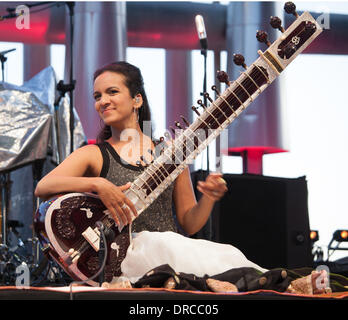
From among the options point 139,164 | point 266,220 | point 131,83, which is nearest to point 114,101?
point 131,83

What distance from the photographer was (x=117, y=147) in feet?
8.32

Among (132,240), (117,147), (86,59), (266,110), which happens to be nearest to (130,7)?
(86,59)

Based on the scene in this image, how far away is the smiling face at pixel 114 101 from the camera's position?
2.50 metres

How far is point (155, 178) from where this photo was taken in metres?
2.29

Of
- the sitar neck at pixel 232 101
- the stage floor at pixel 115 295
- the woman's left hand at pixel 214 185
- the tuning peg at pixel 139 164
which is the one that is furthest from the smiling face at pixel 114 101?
the stage floor at pixel 115 295

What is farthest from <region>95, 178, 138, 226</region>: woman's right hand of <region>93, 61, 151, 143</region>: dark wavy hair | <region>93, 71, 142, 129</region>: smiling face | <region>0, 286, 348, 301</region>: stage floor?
<region>0, 286, 348, 301</region>: stage floor

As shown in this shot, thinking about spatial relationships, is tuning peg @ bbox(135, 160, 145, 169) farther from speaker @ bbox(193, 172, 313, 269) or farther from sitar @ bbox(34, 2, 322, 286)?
speaker @ bbox(193, 172, 313, 269)

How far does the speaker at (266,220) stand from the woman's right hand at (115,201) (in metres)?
1.58

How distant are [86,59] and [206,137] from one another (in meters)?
3.61

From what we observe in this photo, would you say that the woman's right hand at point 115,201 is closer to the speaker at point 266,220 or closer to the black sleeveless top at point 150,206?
the black sleeveless top at point 150,206

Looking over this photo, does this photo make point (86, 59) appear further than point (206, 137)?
Yes

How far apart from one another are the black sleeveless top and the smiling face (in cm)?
12

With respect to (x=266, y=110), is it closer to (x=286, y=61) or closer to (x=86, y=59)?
(x=86, y=59)

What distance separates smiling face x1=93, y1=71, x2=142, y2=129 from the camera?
250cm
